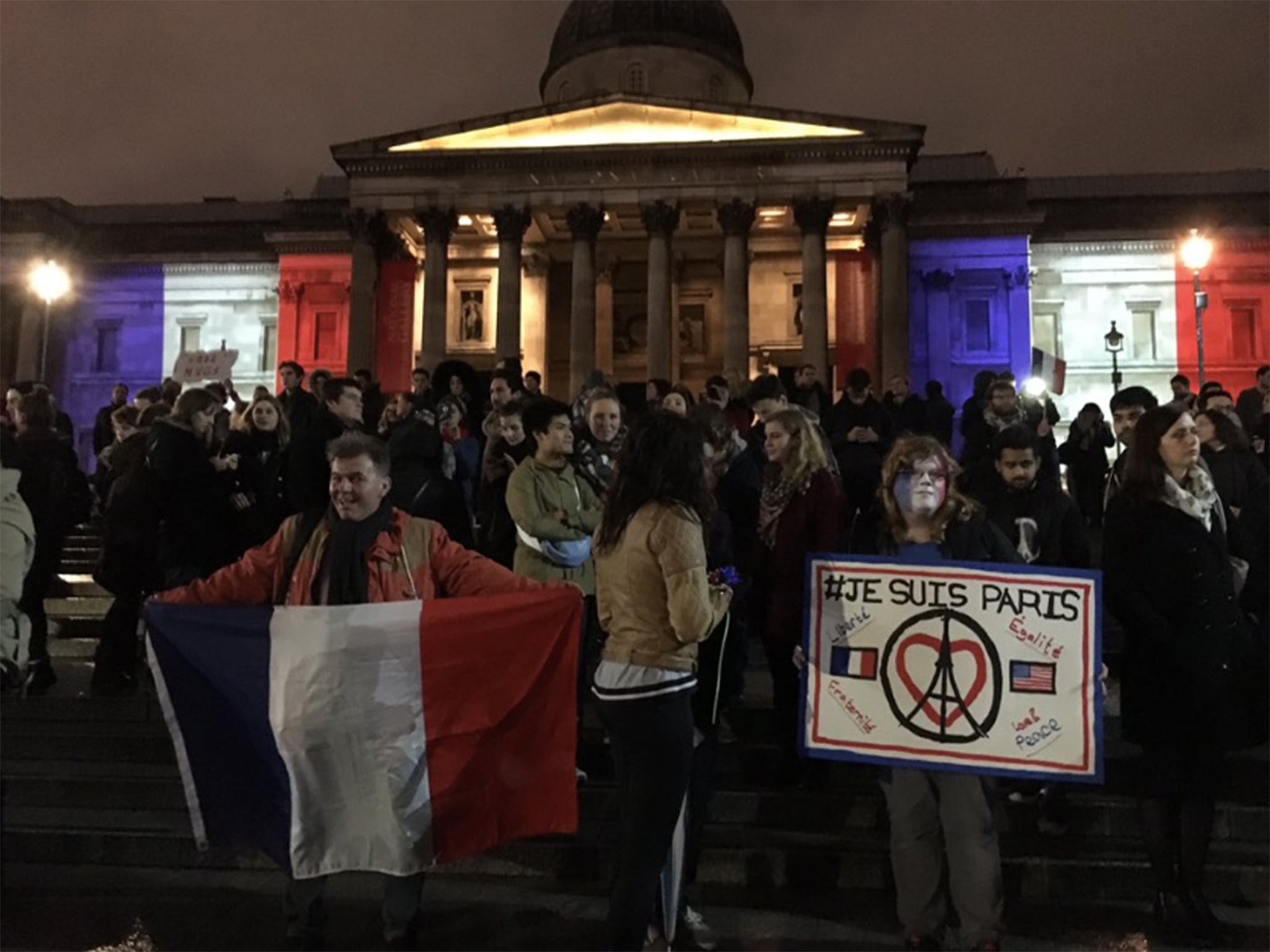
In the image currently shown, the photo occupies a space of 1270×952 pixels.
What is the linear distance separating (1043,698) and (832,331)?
3654 cm

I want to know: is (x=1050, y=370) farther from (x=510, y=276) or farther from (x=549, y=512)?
(x=510, y=276)

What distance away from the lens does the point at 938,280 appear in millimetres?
→ 38906

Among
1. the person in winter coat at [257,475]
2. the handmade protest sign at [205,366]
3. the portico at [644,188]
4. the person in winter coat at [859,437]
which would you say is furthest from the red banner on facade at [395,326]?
the person in winter coat at [257,475]

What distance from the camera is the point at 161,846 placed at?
18.9ft

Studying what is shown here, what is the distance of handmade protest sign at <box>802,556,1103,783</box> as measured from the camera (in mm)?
4660

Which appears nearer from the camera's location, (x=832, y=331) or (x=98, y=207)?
(x=832, y=331)

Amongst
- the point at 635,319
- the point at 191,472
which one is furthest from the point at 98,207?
the point at 191,472

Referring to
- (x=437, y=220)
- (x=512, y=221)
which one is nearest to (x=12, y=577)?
(x=512, y=221)

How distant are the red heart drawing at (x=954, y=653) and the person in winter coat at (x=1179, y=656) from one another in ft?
2.25

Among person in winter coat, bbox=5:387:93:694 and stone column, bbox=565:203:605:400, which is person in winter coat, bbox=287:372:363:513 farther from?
stone column, bbox=565:203:605:400

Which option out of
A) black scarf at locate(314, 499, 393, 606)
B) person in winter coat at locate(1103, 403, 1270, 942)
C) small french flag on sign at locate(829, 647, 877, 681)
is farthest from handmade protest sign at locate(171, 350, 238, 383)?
person in winter coat at locate(1103, 403, 1270, 942)

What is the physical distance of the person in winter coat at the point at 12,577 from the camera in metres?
4.91

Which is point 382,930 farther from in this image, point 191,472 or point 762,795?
point 191,472

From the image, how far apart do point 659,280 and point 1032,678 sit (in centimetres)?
3115
